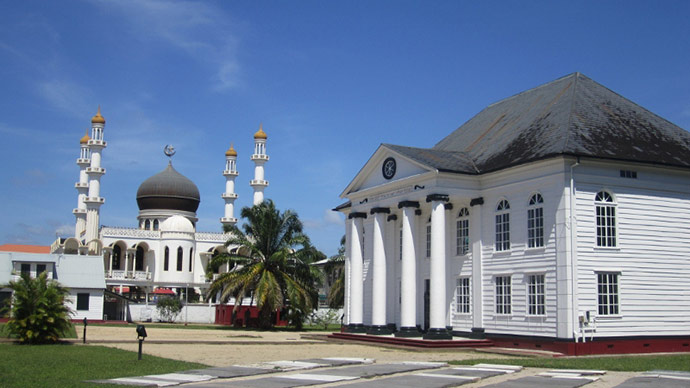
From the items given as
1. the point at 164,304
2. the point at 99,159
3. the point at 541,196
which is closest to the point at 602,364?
the point at 541,196

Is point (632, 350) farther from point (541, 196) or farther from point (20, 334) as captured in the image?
point (20, 334)

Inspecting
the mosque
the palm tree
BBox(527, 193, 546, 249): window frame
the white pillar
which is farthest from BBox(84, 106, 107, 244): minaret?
BBox(527, 193, 546, 249): window frame

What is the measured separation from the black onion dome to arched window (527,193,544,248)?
62.9 metres

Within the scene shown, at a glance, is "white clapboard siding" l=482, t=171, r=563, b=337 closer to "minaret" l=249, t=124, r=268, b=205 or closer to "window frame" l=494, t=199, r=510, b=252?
"window frame" l=494, t=199, r=510, b=252

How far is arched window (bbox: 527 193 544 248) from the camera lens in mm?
28328

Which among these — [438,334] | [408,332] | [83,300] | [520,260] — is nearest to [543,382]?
[520,260]

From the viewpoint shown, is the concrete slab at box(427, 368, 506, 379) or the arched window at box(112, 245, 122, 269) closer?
the concrete slab at box(427, 368, 506, 379)

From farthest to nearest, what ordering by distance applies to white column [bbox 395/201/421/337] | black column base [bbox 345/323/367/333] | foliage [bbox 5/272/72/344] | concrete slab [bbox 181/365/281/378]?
black column base [bbox 345/323/367/333], white column [bbox 395/201/421/337], foliage [bbox 5/272/72/344], concrete slab [bbox 181/365/281/378]

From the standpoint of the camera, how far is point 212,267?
159ft

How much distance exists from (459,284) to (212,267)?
20.6m

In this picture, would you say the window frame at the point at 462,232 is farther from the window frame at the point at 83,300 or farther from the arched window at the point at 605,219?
the window frame at the point at 83,300

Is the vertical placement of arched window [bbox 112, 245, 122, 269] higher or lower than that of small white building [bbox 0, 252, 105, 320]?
higher

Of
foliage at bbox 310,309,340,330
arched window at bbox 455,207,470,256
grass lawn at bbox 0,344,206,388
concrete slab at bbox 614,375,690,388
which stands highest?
arched window at bbox 455,207,470,256

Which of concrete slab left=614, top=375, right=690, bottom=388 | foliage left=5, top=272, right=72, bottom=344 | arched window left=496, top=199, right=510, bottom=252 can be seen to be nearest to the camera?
concrete slab left=614, top=375, right=690, bottom=388
